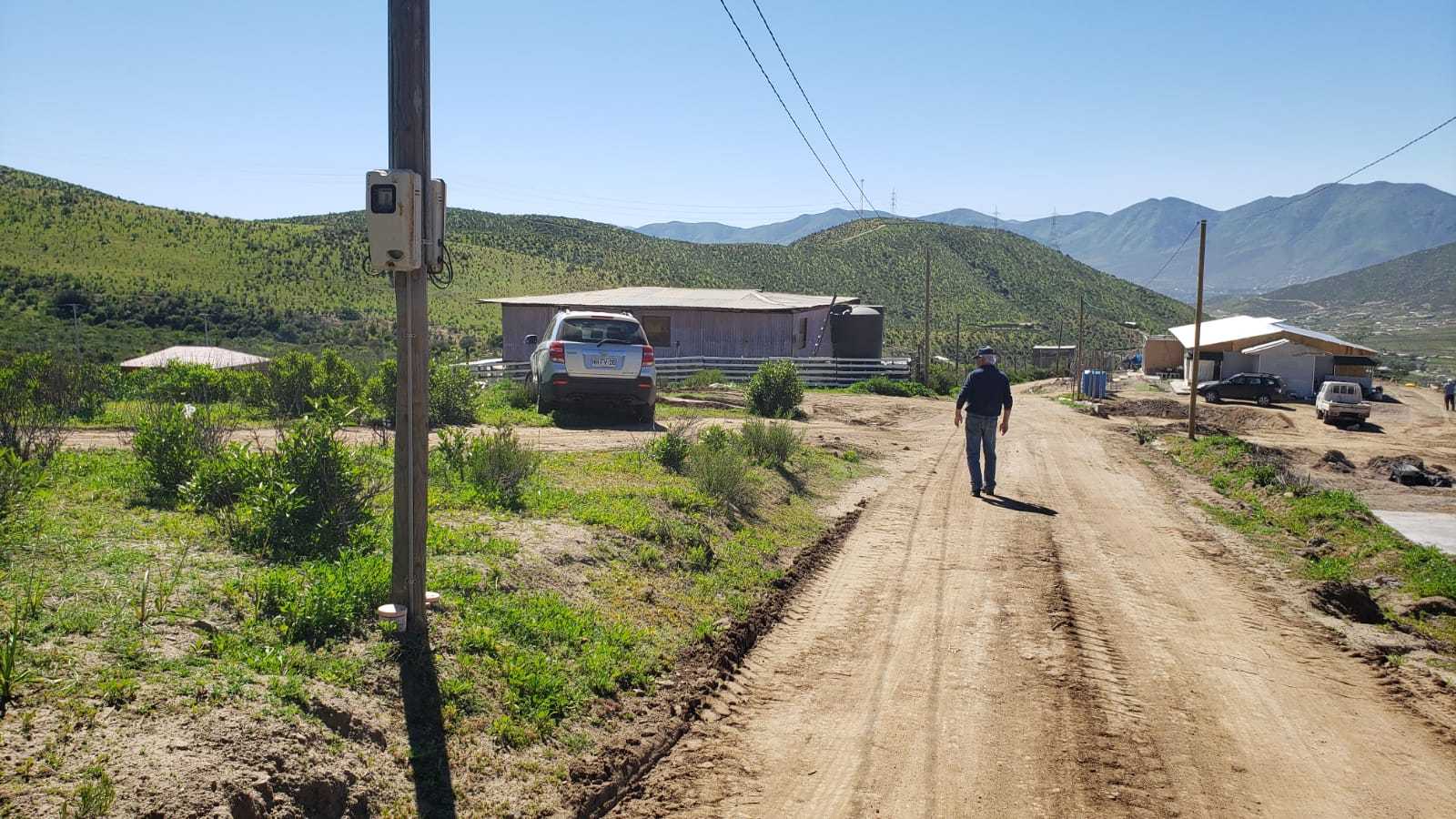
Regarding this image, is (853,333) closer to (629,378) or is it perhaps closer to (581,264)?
(629,378)

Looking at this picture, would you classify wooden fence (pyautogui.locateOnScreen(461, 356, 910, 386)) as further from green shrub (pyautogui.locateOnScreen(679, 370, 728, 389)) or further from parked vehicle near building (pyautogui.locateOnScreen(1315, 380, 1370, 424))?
parked vehicle near building (pyautogui.locateOnScreen(1315, 380, 1370, 424))

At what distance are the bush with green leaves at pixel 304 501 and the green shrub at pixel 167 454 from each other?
0.71 m

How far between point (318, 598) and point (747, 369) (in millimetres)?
27229

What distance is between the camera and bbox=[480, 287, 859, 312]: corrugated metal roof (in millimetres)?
31891

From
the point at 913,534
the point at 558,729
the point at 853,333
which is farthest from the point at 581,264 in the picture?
the point at 558,729

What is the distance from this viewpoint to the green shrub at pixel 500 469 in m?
8.56

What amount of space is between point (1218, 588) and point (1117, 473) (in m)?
7.59

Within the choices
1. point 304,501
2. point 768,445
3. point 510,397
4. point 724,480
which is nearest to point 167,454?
point 304,501

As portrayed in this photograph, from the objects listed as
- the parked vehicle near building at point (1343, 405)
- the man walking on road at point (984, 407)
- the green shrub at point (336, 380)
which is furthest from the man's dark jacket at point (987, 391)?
the parked vehicle near building at point (1343, 405)

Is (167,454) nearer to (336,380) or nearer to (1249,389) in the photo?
(336,380)

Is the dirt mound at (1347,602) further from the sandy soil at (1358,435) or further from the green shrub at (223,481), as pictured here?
the green shrub at (223,481)

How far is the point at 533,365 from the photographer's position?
1664cm

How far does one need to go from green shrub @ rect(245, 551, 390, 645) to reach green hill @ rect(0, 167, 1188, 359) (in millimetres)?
19819

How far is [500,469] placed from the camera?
8.91 metres
